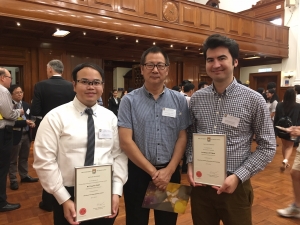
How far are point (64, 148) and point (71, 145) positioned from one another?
0.13 ft

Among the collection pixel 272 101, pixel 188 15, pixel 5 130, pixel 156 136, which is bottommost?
pixel 5 130

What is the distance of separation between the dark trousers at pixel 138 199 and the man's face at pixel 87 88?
1.55 ft

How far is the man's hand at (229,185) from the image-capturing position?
3.87 feet

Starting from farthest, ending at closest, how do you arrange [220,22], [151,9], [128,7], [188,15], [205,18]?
[220,22]
[205,18]
[188,15]
[151,9]
[128,7]

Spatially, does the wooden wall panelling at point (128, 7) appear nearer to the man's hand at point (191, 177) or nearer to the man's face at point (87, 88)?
the man's face at point (87, 88)

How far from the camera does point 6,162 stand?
2623mm

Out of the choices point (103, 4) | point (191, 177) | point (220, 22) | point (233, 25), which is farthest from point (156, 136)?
point (233, 25)

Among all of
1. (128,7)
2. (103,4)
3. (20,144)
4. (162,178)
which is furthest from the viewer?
(128,7)

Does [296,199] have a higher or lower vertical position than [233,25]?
lower

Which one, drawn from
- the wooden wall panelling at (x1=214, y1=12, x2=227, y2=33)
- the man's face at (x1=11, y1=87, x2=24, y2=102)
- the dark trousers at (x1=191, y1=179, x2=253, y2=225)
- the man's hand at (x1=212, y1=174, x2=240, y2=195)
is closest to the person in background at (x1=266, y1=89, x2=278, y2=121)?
the wooden wall panelling at (x1=214, y1=12, x2=227, y2=33)

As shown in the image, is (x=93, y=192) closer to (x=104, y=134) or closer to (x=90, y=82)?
(x=104, y=134)

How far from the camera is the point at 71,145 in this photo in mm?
1213

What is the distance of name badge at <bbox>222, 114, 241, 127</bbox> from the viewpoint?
4.11 ft

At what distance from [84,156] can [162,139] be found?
460 mm
